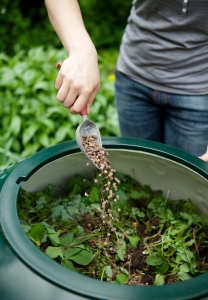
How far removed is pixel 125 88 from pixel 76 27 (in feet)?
1.49

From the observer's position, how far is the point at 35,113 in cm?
214

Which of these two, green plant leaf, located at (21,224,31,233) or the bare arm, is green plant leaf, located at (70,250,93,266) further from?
the bare arm

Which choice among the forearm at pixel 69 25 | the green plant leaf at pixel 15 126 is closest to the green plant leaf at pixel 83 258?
the forearm at pixel 69 25

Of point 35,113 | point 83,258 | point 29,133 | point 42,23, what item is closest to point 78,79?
point 83,258

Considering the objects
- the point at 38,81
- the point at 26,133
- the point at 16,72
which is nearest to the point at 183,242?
the point at 26,133

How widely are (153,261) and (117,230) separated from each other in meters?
0.19

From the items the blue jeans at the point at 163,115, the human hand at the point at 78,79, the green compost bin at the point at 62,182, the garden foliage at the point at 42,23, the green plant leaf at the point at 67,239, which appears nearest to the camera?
the green compost bin at the point at 62,182

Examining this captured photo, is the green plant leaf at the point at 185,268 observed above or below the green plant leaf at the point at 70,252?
below

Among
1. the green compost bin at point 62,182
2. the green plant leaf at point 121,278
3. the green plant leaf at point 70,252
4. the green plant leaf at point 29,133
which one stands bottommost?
the green plant leaf at point 29,133

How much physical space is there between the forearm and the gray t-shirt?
326 millimetres

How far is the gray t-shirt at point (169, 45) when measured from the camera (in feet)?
3.19

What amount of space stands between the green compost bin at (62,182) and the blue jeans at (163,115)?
204 millimetres

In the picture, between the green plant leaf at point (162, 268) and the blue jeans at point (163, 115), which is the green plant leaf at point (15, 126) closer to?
the blue jeans at point (163, 115)

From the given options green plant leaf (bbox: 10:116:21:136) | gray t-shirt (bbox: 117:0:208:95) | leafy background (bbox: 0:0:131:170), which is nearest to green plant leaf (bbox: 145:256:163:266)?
gray t-shirt (bbox: 117:0:208:95)
